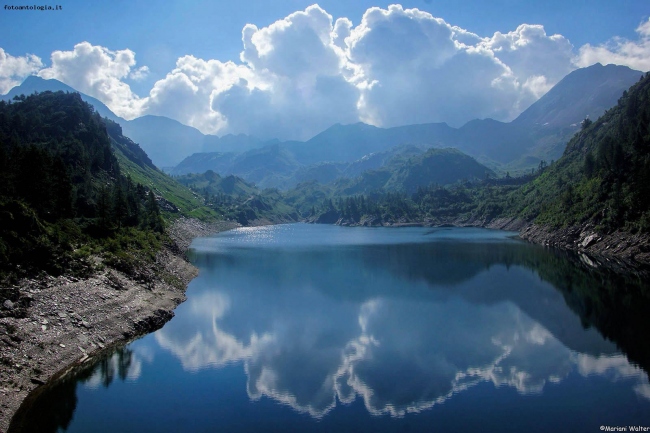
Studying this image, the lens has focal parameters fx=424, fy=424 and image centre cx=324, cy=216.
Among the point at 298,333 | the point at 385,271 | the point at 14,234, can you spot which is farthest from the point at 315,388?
the point at 385,271

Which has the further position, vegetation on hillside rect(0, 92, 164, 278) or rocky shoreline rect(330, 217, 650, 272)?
rocky shoreline rect(330, 217, 650, 272)

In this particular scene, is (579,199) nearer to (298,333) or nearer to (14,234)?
(298,333)

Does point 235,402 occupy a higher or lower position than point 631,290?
lower

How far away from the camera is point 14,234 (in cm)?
4062

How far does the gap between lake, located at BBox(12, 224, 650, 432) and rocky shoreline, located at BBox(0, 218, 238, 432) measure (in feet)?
5.08

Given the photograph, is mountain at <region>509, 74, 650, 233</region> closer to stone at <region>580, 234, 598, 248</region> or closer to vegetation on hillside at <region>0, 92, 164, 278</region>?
stone at <region>580, 234, 598, 248</region>

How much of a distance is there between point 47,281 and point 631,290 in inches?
2721

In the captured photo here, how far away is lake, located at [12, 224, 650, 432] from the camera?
26297 millimetres

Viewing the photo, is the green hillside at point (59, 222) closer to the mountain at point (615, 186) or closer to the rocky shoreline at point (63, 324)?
the rocky shoreline at point (63, 324)

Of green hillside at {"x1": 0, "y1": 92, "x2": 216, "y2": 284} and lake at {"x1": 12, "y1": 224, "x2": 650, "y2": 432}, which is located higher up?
green hillside at {"x1": 0, "y1": 92, "x2": 216, "y2": 284}

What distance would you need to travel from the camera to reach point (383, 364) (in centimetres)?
3522

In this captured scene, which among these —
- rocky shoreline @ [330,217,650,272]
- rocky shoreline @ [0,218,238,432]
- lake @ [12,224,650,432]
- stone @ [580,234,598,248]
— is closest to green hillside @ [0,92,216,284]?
rocky shoreline @ [0,218,238,432]

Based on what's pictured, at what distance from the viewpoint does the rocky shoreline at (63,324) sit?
1119 inches

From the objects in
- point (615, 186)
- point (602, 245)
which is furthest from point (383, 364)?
point (615, 186)
